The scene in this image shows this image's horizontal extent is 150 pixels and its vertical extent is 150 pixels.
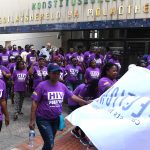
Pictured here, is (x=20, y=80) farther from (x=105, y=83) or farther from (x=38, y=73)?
(x=105, y=83)

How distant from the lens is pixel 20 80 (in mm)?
11305

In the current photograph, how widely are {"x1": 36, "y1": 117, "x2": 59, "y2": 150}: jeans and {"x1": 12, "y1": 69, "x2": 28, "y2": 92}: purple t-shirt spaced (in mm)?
5061

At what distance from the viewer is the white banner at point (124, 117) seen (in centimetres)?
358

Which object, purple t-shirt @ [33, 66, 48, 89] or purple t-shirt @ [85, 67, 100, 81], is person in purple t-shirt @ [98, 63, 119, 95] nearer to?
purple t-shirt @ [85, 67, 100, 81]

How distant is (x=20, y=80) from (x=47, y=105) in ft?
17.3

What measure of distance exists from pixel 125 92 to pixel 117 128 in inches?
16.7

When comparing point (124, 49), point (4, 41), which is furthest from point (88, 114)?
point (4, 41)

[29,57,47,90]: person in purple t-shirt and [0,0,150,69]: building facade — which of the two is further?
[0,0,150,69]: building facade

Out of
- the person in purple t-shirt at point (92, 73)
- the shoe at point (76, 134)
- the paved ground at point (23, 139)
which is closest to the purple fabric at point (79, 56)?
the person in purple t-shirt at point (92, 73)

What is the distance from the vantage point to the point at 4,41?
2564cm

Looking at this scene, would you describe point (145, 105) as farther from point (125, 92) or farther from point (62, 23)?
point (62, 23)

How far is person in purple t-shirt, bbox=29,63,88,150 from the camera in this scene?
239 inches

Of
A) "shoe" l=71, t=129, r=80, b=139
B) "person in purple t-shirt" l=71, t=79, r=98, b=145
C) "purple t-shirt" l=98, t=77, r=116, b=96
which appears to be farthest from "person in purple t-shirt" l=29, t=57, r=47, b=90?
"purple t-shirt" l=98, t=77, r=116, b=96

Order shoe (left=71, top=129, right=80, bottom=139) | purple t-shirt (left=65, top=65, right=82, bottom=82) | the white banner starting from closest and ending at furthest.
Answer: the white banner < shoe (left=71, top=129, right=80, bottom=139) < purple t-shirt (left=65, top=65, right=82, bottom=82)
